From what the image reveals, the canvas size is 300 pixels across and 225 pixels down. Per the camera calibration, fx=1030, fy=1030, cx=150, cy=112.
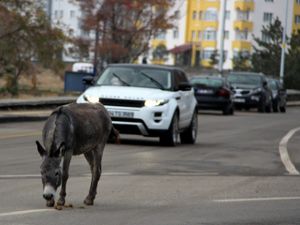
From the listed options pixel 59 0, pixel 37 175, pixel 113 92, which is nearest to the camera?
pixel 37 175

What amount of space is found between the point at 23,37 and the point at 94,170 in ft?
110

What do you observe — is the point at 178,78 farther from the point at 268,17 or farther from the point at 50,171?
the point at 268,17

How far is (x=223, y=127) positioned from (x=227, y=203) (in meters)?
19.0

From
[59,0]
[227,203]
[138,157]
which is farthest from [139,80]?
[59,0]

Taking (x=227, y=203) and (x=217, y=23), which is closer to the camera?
(x=227, y=203)

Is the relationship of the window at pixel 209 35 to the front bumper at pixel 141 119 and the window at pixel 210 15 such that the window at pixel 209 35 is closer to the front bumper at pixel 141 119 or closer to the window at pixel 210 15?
the window at pixel 210 15

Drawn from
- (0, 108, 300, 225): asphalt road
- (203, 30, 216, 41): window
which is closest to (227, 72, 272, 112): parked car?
(0, 108, 300, 225): asphalt road

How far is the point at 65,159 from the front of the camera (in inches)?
435

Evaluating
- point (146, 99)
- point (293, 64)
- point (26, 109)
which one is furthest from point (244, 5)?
point (146, 99)

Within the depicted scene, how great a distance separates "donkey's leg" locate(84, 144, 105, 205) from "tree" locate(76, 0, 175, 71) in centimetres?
4242

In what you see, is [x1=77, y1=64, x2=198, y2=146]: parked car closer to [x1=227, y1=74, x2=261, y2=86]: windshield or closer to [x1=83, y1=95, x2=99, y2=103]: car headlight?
[x1=83, y1=95, x2=99, y2=103]: car headlight

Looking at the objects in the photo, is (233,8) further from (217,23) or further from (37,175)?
(37,175)

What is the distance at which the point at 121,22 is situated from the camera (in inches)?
2217

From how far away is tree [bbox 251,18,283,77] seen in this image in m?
75.0
